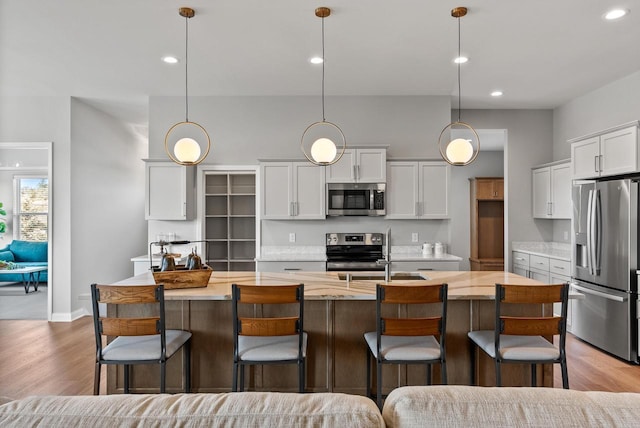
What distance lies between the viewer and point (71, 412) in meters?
0.96

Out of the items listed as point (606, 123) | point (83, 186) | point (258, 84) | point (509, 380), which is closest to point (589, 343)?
point (509, 380)

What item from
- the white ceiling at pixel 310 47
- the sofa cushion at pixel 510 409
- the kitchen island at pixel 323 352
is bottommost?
the kitchen island at pixel 323 352

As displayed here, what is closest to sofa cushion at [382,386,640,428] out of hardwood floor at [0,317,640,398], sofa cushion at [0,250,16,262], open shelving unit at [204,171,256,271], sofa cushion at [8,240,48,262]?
hardwood floor at [0,317,640,398]

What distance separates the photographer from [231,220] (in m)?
5.66

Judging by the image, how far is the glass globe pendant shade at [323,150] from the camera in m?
3.26

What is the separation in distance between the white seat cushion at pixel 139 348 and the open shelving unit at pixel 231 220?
3.00m

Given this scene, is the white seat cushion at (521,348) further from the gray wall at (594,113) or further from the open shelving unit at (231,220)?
the open shelving unit at (231,220)

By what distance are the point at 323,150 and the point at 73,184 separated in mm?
3759

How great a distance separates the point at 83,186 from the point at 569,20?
5.78 metres

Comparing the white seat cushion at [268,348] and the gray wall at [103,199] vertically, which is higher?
the gray wall at [103,199]

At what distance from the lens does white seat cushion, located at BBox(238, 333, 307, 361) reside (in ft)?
7.41

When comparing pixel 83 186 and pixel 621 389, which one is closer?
pixel 621 389

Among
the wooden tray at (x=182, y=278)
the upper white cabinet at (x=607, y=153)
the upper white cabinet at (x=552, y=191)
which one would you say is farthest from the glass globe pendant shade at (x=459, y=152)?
the upper white cabinet at (x=552, y=191)

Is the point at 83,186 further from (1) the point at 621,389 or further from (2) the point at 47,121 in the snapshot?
(1) the point at 621,389
